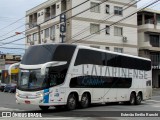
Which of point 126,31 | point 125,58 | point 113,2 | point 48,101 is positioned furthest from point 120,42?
point 48,101

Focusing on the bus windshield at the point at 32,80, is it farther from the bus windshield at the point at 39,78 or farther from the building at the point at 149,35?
Result: the building at the point at 149,35

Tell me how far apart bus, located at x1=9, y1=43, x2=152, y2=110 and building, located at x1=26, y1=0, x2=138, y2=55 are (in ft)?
75.1

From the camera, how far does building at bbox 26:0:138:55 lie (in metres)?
47.6

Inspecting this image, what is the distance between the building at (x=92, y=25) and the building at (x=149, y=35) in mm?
2818

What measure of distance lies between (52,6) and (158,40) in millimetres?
19037

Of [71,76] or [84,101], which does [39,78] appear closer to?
[71,76]

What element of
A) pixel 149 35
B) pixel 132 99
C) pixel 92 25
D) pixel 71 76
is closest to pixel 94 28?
pixel 92 25

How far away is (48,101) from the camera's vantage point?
17953 millimetres

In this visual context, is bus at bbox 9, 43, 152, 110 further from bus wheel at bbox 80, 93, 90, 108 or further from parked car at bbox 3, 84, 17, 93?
parked car at bbox 3, 84, 17, 93

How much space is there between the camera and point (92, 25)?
4928cm

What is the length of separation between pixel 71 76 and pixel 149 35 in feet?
133

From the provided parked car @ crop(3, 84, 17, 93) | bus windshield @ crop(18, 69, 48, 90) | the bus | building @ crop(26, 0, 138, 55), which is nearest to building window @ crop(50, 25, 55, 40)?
building @ crop(26, 0, 138, 55)


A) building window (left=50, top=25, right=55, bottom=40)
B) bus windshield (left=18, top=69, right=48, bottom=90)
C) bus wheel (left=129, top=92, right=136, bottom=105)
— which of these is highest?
building window (left=50, top=25, right=55, bottom=40)

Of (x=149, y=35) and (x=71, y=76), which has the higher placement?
(x=149, y=35)
